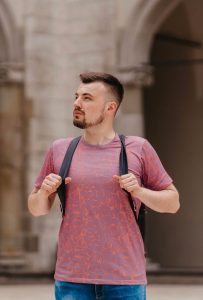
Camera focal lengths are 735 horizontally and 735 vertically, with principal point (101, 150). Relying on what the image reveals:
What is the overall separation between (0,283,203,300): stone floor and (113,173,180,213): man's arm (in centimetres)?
427

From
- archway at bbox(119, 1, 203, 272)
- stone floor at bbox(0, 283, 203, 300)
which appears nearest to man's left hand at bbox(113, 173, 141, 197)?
stone floor at bbox(0, 283, 203, 300)

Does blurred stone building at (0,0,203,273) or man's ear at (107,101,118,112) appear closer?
man's ear at (107,101,118,112)

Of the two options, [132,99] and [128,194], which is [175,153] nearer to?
[132,99]

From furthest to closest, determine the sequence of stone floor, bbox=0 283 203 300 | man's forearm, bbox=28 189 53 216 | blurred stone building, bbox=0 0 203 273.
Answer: blurred stone building, bbox=0 0 203 273 < stone floor, bbox=0 283 203 300 < man's forearm, bbox=28 189 53 216

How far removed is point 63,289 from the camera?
86.1 inches

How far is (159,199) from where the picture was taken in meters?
2.26

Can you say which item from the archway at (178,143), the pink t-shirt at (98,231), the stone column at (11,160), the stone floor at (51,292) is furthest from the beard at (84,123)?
the archway at (178,143)

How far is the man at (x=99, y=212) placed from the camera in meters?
2.17

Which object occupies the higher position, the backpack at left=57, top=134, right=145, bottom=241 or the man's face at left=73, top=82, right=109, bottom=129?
the man's face at left=73, top=82, right=109, bottom=129

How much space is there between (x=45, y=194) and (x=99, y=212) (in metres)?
0.19

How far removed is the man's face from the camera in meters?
2.29

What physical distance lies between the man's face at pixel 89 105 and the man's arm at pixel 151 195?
0.75ft

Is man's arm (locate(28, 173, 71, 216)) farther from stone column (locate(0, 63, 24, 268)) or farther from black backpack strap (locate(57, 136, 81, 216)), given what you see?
stone column (locate(0, 63, 24, 268))

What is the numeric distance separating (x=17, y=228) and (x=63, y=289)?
6.18m
